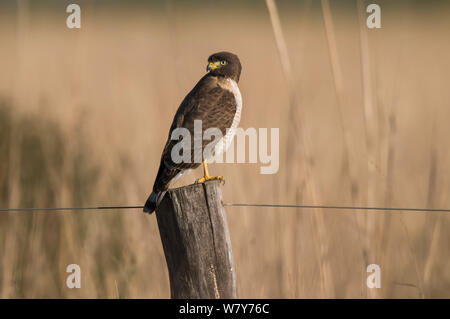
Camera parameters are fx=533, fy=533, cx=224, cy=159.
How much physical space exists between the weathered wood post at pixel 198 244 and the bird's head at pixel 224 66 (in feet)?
5.50

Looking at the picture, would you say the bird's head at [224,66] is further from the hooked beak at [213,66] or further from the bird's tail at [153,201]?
the bird's tail at [153,201]

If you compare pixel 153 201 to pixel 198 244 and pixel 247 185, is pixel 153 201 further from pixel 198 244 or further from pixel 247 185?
pixel 247 185

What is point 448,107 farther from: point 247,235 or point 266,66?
point 247,235

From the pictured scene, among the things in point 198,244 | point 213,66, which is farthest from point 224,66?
point 198,244

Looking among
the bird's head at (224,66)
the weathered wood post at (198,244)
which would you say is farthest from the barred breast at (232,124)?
the weathered wood post at (198,244)

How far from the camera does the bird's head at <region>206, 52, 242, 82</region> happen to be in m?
3.96

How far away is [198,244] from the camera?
2.39 metres

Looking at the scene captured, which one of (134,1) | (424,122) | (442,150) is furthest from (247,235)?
(134,1)

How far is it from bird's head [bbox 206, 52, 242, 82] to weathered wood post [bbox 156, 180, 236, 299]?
66.0 inches

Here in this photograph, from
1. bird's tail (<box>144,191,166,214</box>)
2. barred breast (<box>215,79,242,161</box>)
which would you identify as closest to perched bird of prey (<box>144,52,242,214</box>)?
barred breast (<box>215,79,242,161</box>)

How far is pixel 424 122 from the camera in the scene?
23.8 feet

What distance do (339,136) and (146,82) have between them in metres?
3.35

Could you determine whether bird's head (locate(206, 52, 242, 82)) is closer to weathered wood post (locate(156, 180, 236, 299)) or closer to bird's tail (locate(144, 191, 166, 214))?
bird's tail (locate(144, 191, 166, 214))

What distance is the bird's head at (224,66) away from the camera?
3.96 metres
